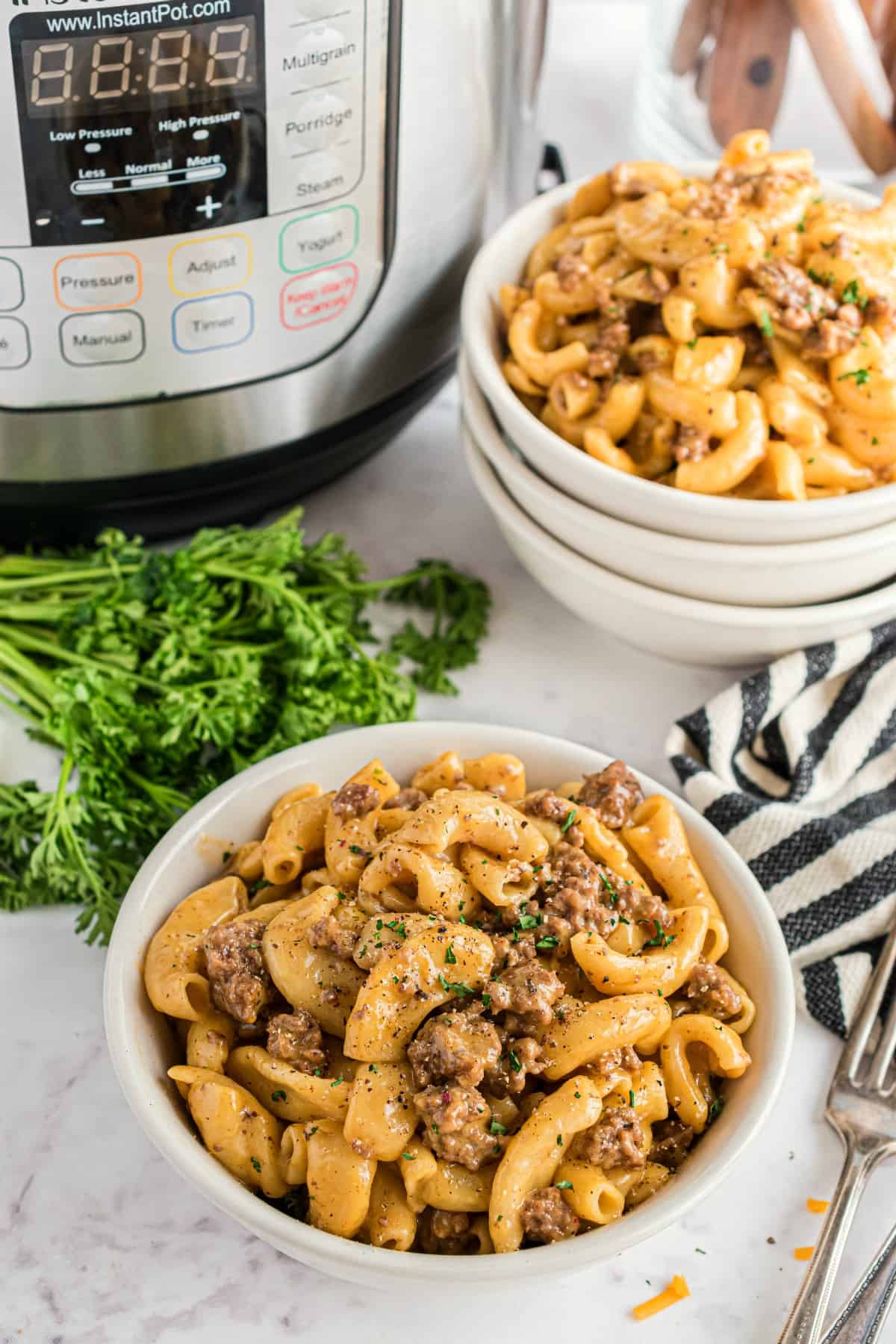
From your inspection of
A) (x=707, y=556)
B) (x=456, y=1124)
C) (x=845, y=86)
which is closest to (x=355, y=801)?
(x=456, y=1124)

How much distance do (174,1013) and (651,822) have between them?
28cm

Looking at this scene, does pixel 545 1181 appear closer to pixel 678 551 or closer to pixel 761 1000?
pixel 761 1000

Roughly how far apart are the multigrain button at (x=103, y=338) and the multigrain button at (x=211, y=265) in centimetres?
4

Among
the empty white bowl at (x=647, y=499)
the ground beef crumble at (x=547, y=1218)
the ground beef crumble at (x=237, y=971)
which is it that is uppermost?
the empty white bowl at (x=647, y=499)

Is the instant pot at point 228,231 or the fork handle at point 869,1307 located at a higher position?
the instant pot at point 228,231

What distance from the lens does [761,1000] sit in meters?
0.76

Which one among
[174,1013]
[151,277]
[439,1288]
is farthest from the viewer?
[151,277]

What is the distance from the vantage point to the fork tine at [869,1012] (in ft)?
2.75

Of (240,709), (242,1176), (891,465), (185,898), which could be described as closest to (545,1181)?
(242,1176)

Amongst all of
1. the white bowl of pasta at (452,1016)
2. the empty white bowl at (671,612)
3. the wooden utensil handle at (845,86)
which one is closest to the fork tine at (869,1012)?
the white bowl of pasta at (452,1016)

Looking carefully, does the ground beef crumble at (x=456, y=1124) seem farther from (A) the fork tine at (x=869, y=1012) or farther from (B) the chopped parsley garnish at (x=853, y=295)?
(B) the chopped parsley garnish at (x=853, y=295)

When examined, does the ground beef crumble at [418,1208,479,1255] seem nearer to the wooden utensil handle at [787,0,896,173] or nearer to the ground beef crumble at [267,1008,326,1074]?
the ground beef crumble at [267,1008,326,1074]

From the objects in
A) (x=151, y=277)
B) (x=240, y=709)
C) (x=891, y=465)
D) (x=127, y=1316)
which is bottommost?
(x=127, y=1316)

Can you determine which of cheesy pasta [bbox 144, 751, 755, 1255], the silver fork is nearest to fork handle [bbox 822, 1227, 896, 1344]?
the silver fork
